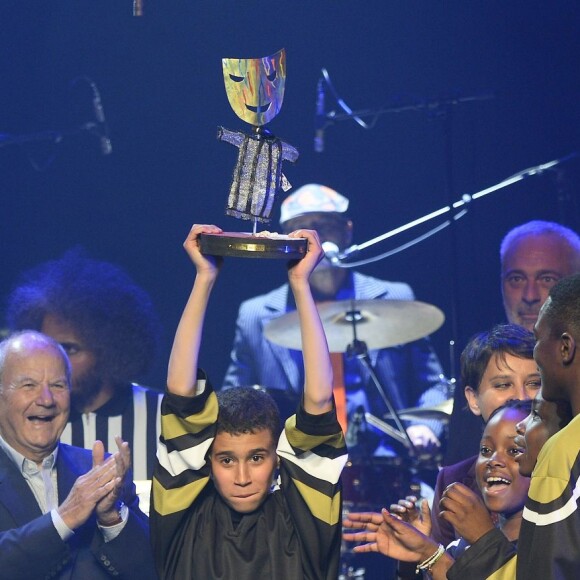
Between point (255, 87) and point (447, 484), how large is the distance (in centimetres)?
152

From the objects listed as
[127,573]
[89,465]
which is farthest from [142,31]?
[127,573]

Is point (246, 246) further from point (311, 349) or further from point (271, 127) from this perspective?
point (271, 127)

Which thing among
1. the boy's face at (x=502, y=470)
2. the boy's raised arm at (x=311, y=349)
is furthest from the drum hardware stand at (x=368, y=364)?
the boy's raised arm at (x=311, y=349)

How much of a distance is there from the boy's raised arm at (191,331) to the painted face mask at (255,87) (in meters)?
0.43

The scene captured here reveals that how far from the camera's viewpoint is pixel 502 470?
338 cm

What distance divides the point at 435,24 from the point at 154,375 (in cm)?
292

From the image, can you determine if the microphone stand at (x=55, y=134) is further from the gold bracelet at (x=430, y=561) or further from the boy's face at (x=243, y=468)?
the gold bracelet at (x=430, y=561)

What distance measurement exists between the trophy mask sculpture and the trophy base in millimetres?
232

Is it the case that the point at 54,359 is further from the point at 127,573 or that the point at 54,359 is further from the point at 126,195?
the point at 126,195

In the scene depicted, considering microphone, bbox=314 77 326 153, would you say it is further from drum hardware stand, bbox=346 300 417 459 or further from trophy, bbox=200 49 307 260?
trophy, bbox=200 49 307 260

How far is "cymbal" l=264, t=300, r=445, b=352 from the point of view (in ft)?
20.8

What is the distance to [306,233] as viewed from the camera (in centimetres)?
339

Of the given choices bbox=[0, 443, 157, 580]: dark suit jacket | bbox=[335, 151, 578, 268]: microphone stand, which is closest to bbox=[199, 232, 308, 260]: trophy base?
bbox=[0, 443, 157, 580]: dark suit jacket

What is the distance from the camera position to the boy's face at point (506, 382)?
388cm
